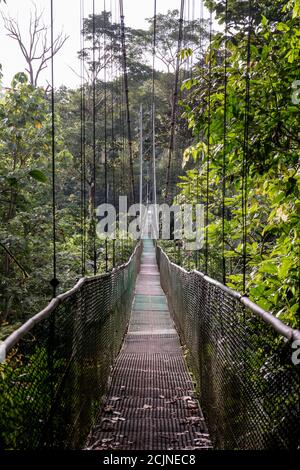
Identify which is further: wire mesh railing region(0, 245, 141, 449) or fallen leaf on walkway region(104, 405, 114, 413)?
fallen leaf on walkway region(104, 405, 114, 413)

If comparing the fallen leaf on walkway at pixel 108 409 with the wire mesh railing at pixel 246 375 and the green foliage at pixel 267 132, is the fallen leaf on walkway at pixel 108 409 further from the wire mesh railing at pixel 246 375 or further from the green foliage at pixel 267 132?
the green foliage at pixel 267 132

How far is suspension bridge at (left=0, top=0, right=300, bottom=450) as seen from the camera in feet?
5.07

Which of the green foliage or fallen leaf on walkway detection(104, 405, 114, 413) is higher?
the green foliage

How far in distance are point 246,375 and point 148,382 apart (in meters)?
2.30

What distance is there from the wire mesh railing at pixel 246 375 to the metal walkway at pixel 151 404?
14cm

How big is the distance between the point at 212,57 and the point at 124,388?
2.19m

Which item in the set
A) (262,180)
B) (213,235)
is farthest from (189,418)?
(262,180)

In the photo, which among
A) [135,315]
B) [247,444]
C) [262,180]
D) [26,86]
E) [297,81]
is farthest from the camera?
[135,315]

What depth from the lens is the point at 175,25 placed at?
90.5 feet

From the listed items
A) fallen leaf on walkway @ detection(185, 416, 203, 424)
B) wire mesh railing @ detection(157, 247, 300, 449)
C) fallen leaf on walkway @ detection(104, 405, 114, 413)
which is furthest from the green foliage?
fallen leaf on walkway @ detection(104, 405, 114, 413)

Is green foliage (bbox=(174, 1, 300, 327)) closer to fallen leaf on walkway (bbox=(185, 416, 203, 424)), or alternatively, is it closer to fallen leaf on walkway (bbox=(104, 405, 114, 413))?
fallen leaf on walkway (bbox=(185, 416, 203, 424))

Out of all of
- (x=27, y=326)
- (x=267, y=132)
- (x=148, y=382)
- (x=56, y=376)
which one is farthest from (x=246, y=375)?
(x=148, y=382)

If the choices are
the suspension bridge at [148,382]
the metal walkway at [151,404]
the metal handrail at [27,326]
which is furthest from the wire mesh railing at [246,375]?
the metal handrail at [27,326]
